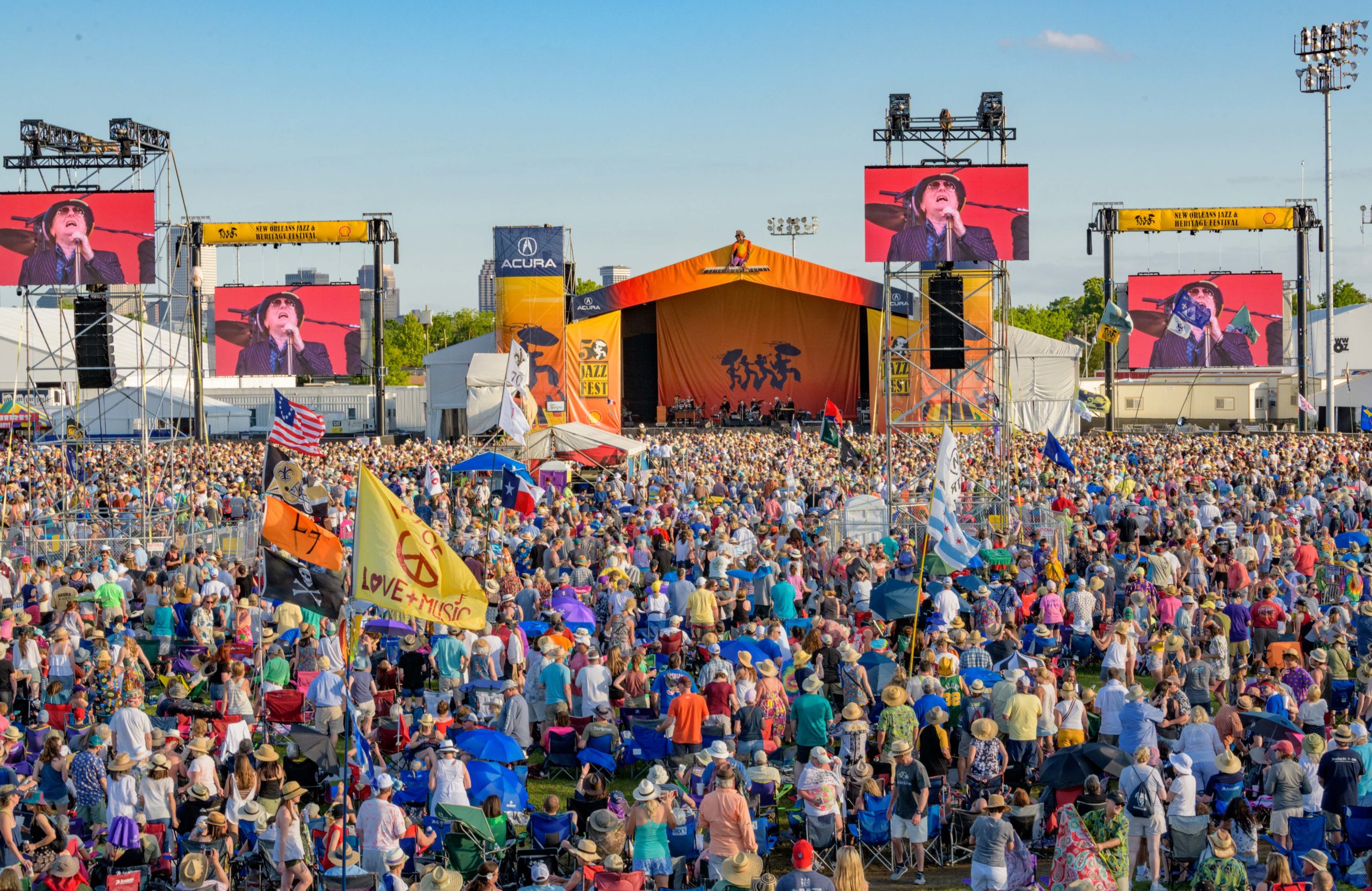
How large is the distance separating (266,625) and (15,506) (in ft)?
35.2

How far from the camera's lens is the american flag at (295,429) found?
20.8 metres

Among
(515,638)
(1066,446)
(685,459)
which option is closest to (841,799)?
(515,638)

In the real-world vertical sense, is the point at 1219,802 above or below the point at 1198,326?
below

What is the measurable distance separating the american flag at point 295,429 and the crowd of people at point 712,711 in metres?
2.37

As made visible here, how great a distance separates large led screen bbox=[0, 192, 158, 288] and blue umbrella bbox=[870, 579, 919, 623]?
18.3 metres

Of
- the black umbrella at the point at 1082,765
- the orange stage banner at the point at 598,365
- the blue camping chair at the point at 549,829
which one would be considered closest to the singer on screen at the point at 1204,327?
the orange stage banner at the point at 598,365

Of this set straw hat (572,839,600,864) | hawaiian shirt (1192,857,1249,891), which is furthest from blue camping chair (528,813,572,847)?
hawaiian shirt (1192,857,1249,891)

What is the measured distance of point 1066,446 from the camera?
3353 centimetres

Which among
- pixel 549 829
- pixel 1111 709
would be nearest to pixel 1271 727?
pixel 1111 709

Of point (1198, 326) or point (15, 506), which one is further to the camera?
point (1198, 326)

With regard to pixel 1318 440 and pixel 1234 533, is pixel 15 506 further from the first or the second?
pixel 1318 440

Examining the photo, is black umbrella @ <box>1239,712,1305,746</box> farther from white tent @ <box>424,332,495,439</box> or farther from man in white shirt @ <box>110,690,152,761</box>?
white tent @ <box>424,332,495,439</box>

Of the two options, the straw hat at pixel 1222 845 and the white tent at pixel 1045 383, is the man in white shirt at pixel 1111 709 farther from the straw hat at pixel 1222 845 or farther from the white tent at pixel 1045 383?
the white tent at pixel 1045 383

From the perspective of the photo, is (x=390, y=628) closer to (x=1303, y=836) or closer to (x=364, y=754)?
(x=364, y=754)
